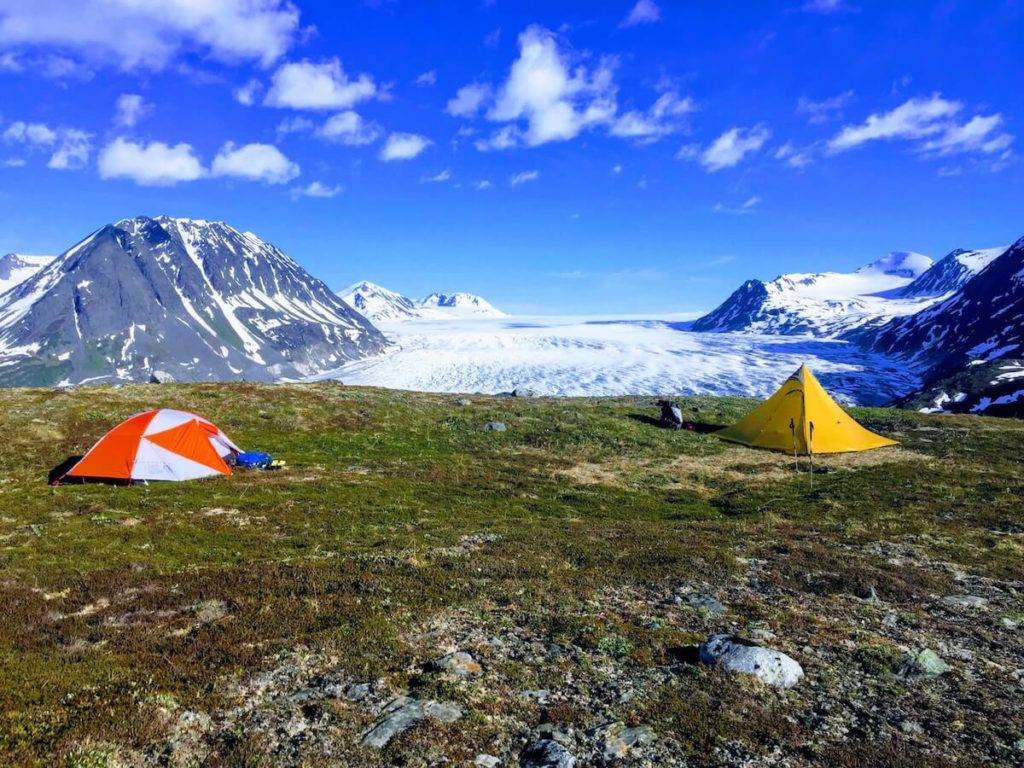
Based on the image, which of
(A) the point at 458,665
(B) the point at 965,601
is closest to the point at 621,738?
(A) the point at 458,665

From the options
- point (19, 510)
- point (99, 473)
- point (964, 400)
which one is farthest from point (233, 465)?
point (964, 400)

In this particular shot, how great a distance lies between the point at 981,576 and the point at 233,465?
28472 mm

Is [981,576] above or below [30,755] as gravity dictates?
below

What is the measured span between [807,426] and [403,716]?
106 feet

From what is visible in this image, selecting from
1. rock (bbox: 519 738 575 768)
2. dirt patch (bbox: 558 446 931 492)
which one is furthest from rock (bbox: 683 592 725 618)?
dirt patch (bbox: 558 446 931 492)

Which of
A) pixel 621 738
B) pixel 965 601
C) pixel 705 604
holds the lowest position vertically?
pixel 965 601

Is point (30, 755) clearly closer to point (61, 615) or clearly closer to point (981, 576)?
A: point (61, 615)

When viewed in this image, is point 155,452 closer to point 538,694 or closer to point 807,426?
point 538,694

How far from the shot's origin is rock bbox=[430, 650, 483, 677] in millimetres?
9648

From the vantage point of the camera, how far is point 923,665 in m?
10.5

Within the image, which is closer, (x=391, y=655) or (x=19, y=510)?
(x=391, y=655)

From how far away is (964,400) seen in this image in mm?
118375

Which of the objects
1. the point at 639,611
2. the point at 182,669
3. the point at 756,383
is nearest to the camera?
the point at 182,669

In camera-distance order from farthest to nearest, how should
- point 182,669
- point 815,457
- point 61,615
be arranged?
point 815,457
point 61,615
point 182,669
